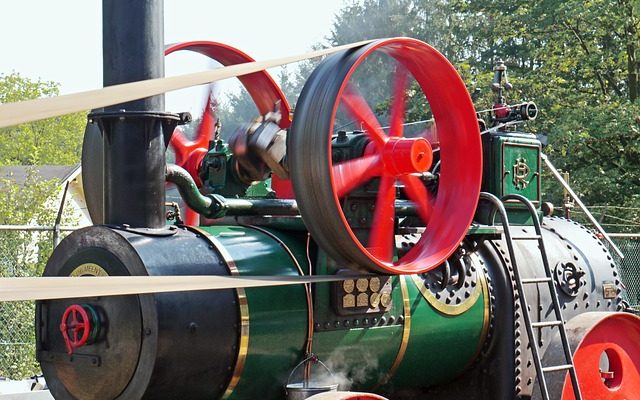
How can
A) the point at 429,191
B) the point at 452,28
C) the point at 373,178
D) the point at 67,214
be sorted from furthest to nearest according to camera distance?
the point at 452,28 < the point at 67,214 < the point at 429,191 < the point at 373,178

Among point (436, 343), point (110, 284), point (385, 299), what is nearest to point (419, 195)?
point (385, 299)

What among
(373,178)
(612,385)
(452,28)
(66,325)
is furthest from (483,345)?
(452,28)

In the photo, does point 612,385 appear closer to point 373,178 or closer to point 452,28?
point 373,178

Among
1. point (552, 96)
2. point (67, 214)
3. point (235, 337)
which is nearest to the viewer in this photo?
point (235, 337)

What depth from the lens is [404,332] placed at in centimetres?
432

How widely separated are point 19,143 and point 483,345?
34.9 m

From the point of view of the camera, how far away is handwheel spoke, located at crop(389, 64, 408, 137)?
419 cm

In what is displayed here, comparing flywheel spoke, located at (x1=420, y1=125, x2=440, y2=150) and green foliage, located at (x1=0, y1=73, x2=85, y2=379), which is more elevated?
flywheel spoke, located at (x1=420, y1=125, x2=440, y2=150)

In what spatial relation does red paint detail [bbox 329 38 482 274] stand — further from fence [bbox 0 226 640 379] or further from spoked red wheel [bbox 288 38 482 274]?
fence [bbox 0 226 640 379]

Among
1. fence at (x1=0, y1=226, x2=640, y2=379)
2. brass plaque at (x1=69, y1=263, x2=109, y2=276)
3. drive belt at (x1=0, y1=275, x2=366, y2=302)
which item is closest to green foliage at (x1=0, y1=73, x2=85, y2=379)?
fence at (x1=0, y1=226, x2=640, y2=379)

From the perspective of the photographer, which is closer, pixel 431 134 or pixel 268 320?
pixel 268 320

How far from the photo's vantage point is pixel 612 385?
5203 mm

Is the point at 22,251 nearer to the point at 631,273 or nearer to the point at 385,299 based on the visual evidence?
the point at 385,299

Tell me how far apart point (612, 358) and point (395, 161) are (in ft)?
6.76
